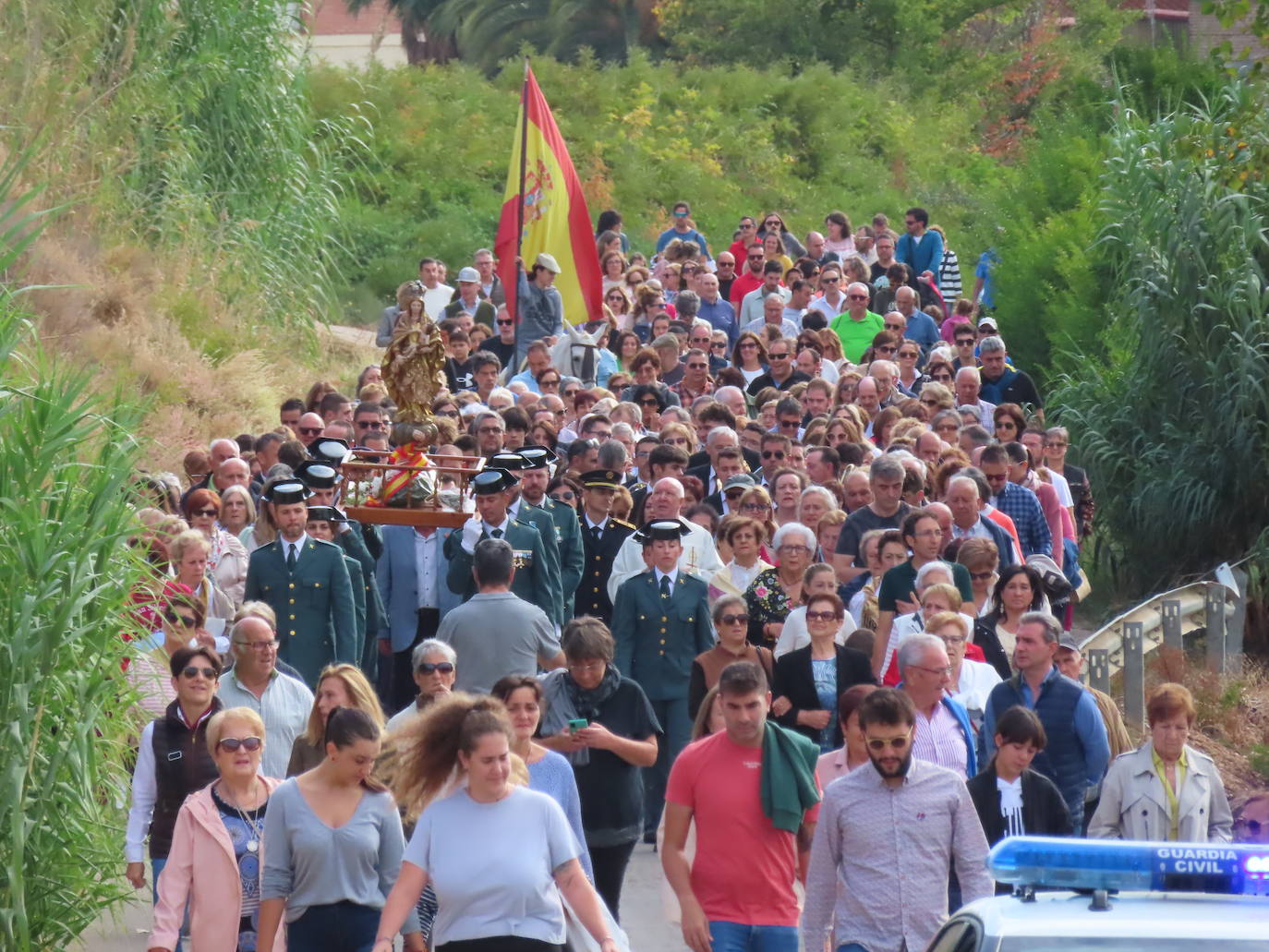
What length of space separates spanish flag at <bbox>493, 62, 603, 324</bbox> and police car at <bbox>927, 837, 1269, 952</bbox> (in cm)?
1561

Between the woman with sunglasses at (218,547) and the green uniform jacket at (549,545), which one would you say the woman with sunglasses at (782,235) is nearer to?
the green uniform jacket at (549,545)

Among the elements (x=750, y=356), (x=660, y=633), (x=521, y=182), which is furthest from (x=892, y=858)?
(x=521, y=182)

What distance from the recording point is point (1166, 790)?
921 centimetres

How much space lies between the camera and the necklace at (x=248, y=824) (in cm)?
841

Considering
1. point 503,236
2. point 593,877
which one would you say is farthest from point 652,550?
point 503,236

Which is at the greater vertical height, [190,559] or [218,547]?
[190,559]

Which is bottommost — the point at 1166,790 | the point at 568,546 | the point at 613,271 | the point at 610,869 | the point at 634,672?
the point at 610,869

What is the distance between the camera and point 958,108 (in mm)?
50688

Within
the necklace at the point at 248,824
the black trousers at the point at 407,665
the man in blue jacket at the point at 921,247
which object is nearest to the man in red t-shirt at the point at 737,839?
the necklace at the point at 248,824

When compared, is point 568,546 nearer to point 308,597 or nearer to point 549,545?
point 549,545

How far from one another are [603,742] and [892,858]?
1.83 meters

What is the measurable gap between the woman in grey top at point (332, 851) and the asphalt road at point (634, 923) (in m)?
1.85

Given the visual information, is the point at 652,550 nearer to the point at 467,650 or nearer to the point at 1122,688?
the point at 467,650

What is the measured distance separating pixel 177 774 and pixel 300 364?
1332 cm
